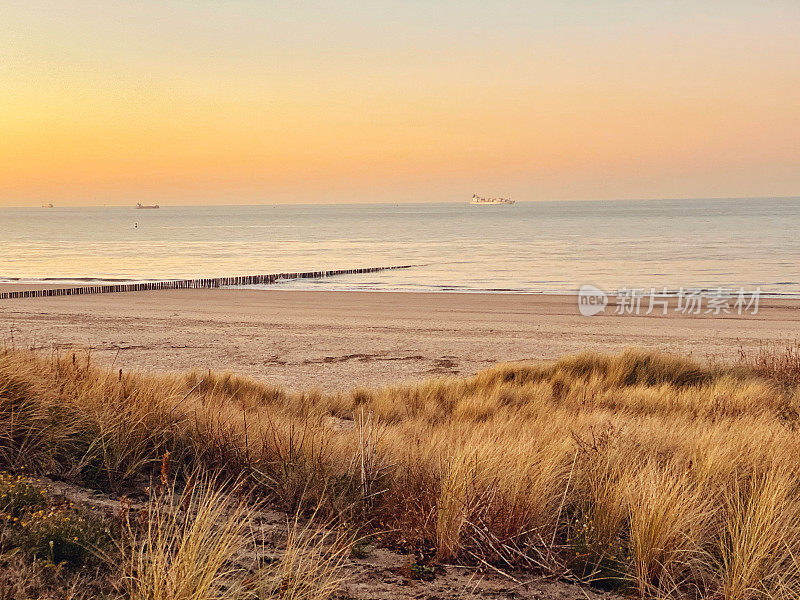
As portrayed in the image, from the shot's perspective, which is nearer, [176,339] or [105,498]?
[105,498]

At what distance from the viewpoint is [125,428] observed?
18.6 ft

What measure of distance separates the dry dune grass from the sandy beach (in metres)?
6.90

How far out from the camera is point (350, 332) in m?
20.7

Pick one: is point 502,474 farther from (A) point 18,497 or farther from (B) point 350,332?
(B) point 350,332

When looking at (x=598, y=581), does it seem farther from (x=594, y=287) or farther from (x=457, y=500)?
(x=594, y=287)

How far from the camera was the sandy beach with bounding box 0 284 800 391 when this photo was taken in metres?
15.7

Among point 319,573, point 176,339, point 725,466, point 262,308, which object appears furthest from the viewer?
point 262,308

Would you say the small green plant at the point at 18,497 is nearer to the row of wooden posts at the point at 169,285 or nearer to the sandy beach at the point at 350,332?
the sandy beach at the point at 350,332

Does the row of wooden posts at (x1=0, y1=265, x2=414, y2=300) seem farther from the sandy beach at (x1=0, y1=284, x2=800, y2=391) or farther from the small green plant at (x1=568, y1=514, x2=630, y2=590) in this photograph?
the small green plant at (x1=568, y1=514, x2=630, y2=590)

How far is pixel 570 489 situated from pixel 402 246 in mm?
68568

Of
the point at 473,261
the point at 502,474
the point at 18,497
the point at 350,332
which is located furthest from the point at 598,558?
the point at 473,261

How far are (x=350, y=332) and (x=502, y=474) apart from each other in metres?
15.9

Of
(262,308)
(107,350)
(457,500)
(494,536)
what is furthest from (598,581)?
(262,308)

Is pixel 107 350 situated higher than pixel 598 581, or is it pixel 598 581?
pixel 598 581
